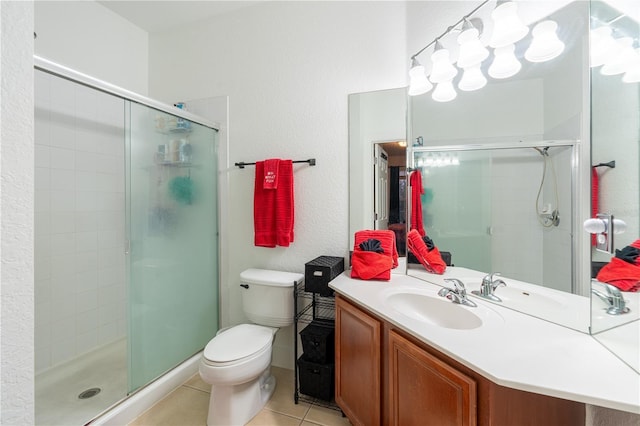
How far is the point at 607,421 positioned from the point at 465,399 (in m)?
0.49

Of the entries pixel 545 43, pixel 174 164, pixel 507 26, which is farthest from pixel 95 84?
pixel 545 43

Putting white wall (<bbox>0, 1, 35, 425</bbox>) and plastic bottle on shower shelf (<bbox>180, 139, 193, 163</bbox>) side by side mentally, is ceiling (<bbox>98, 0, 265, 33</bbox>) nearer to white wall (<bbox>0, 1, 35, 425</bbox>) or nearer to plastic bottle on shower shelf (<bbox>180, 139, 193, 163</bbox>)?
plastic bottle on shower shelf (<bbox>180, 139, 193, 163</bbox>)

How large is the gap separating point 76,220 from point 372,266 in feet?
6.82

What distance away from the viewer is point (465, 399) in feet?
2.78

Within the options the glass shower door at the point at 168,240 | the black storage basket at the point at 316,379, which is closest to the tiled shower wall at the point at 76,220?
the glass shower door at the point at 168,240

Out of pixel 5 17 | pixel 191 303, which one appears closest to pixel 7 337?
pixel 5 17

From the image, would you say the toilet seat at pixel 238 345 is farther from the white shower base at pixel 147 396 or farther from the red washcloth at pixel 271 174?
the red washcloth at pixel 271 174

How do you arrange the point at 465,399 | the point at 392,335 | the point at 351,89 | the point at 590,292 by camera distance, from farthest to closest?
the point at 351,89, the point at 392,335, the point at 590,292, the point at 465,399

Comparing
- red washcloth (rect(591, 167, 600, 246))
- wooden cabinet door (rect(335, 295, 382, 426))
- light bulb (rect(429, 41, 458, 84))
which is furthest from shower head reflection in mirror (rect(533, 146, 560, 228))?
wooden cabinet door (rect(335, 295, 382, 426))

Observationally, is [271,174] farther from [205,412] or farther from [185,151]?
[205,412]

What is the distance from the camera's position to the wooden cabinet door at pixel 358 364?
4.13 ft

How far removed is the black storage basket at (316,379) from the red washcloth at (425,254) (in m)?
0.82

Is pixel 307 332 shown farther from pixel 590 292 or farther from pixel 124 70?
pixel 124 70

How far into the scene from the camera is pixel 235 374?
57.5 inches
